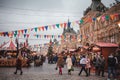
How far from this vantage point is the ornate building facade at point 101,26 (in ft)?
119

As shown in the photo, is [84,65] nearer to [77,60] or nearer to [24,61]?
[24,61]

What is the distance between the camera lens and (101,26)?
46.4 m

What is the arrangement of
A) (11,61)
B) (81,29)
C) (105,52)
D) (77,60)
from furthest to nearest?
(81,29), (77,60), (11,61), (105,52)

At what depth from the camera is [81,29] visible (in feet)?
215

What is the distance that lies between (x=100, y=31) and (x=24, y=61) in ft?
76.5

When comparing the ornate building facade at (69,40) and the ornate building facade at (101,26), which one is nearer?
the ornate building facade at (101,26)

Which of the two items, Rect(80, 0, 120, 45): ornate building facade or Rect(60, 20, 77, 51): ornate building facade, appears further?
Rect(60, 20, 77, 51): ornate building facade

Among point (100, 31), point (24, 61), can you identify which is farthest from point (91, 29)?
point (24, 61)

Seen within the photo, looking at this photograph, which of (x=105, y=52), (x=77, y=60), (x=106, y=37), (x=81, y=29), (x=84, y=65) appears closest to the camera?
(x=84, y=65)

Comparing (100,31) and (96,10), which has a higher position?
(96,10)

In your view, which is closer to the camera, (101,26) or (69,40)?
(101,26)

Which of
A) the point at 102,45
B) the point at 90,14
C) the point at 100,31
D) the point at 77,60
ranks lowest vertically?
the point at 77,60

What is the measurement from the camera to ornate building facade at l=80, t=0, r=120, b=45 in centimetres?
3631

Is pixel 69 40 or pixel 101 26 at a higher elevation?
pixel 101 26
